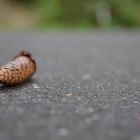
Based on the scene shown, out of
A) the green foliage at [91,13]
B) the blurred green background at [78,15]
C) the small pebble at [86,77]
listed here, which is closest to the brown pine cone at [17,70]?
the small pebble at [86,77]

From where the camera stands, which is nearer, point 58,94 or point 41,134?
point 41,134

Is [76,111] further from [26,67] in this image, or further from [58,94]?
[26,67]

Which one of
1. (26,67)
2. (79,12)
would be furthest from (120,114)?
(79,12)

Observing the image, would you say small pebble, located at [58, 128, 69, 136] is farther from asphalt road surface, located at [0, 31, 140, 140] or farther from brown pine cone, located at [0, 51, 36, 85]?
brown pine cone, located at [0, 51, 36, 85]

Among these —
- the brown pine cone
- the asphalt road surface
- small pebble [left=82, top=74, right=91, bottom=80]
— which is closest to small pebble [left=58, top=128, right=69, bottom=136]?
the asphalt road surface

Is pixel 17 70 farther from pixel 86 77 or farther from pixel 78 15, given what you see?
pixel 78 15

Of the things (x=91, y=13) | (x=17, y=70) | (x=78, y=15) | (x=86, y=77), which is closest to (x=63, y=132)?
(x=17, y=70)

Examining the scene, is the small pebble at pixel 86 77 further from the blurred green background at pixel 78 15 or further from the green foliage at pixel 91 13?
the green foliage at pixel 91 13

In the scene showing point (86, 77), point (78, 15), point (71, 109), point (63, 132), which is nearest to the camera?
point (63, 132)

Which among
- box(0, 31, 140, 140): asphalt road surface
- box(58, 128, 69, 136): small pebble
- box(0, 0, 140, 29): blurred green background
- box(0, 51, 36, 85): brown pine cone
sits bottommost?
box(58, 128, 69, 136): small pebble
